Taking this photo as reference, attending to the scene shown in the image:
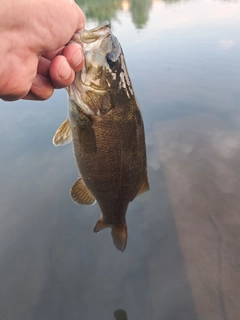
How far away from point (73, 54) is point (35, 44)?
8.0 inches

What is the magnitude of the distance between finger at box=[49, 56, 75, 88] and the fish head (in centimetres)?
19

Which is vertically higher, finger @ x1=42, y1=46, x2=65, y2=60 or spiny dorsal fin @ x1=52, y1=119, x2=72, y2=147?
finger @ x1=42, y1=46, x2=65, y2=60

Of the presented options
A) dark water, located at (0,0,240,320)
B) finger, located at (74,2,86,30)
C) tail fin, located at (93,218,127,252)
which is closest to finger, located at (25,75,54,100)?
finger, located at (74,2,86,30)

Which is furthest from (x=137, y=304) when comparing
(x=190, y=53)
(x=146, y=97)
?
(x=190, y=53)

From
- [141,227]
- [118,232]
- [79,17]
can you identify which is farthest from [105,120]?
[141,227]

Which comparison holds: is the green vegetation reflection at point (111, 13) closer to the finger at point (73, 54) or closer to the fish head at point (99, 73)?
the fish head at point (99, 73)

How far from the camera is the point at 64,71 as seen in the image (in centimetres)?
132

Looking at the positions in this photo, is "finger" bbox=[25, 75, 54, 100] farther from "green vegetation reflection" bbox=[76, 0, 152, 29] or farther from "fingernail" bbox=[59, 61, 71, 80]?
"green vegetation reflection" bbox=[76, 0, 152, 29]

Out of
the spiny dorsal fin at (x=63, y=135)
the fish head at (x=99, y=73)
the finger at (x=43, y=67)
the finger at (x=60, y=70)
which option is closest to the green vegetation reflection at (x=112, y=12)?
the spiny dorsal fin at (x=63, y=135)

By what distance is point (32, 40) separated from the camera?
46.8 inches

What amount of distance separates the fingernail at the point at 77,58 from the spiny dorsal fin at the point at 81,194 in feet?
2.99

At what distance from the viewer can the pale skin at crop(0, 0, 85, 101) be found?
42.5 inches

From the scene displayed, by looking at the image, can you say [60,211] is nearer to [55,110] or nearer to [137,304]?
[137,304]

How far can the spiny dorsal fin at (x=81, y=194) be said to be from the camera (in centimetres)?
204
